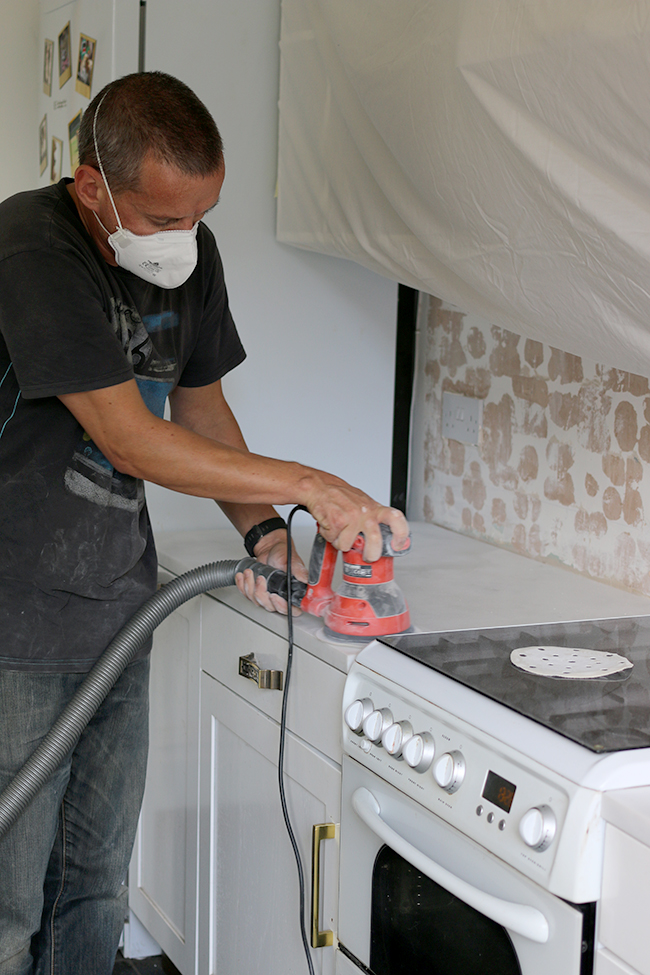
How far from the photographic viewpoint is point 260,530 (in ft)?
5.42

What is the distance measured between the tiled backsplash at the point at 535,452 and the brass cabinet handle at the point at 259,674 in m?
0.63

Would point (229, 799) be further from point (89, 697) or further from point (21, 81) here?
point (21, 81)

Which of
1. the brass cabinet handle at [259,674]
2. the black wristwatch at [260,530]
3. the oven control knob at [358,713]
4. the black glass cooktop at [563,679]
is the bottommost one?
the brass cabinet handle at [259,674]

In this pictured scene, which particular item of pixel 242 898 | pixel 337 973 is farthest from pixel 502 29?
pixel 242 898

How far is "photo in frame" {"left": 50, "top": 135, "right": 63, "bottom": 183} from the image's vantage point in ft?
6.78

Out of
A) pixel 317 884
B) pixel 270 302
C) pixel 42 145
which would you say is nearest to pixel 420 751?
pixel 317 884

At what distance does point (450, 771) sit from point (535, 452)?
3.14 ft

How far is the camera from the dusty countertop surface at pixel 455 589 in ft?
4.63

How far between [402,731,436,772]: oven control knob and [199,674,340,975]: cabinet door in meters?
0.24

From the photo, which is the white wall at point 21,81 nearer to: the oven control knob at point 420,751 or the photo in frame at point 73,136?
the photo in frame at point 73,136

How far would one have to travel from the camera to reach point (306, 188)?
190cm

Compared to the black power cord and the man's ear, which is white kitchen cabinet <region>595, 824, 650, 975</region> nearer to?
the black power cord

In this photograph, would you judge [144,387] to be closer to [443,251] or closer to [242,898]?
[443,251]

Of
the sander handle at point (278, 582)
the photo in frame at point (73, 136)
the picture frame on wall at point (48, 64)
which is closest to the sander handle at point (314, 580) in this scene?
the sander handle at point (278, 582)
